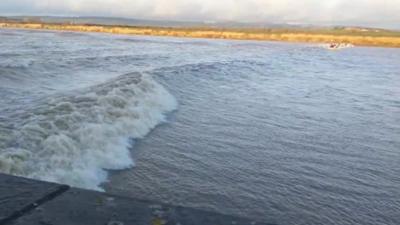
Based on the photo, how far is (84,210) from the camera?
9.64ft

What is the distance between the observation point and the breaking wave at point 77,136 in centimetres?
639

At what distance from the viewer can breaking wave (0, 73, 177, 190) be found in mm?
6391

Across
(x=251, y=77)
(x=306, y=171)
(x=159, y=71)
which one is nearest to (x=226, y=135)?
(x=306, y=171)

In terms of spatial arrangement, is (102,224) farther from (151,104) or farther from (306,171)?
(151,104)

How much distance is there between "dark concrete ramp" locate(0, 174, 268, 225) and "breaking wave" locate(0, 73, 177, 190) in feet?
9.82

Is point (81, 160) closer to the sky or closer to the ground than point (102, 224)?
closer to the ground

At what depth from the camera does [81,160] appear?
278 inches

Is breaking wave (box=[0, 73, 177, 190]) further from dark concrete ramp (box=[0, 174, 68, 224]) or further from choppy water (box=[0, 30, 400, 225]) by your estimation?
dark concrete ramp (box=[0, 174, 68, 224])

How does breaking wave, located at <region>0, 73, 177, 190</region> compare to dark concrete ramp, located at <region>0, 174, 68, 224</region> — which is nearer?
dark concrete ramp, located at <region>0, 174, 68, 224</region>

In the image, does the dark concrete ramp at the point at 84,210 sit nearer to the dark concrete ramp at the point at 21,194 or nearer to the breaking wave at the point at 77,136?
the dark concrete ramp at the point at 21,194

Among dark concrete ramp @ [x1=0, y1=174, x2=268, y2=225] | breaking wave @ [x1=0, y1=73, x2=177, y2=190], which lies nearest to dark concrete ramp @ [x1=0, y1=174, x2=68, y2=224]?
dark concrete ramp @ [x1=0, y1=174, x2=268, y2=225]

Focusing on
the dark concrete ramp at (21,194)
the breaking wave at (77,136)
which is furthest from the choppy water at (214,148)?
the dark concrete ramp at (21,194)

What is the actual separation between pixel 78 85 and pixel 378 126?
9.41m

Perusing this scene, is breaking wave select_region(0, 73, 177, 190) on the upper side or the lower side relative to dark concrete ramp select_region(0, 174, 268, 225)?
lower
